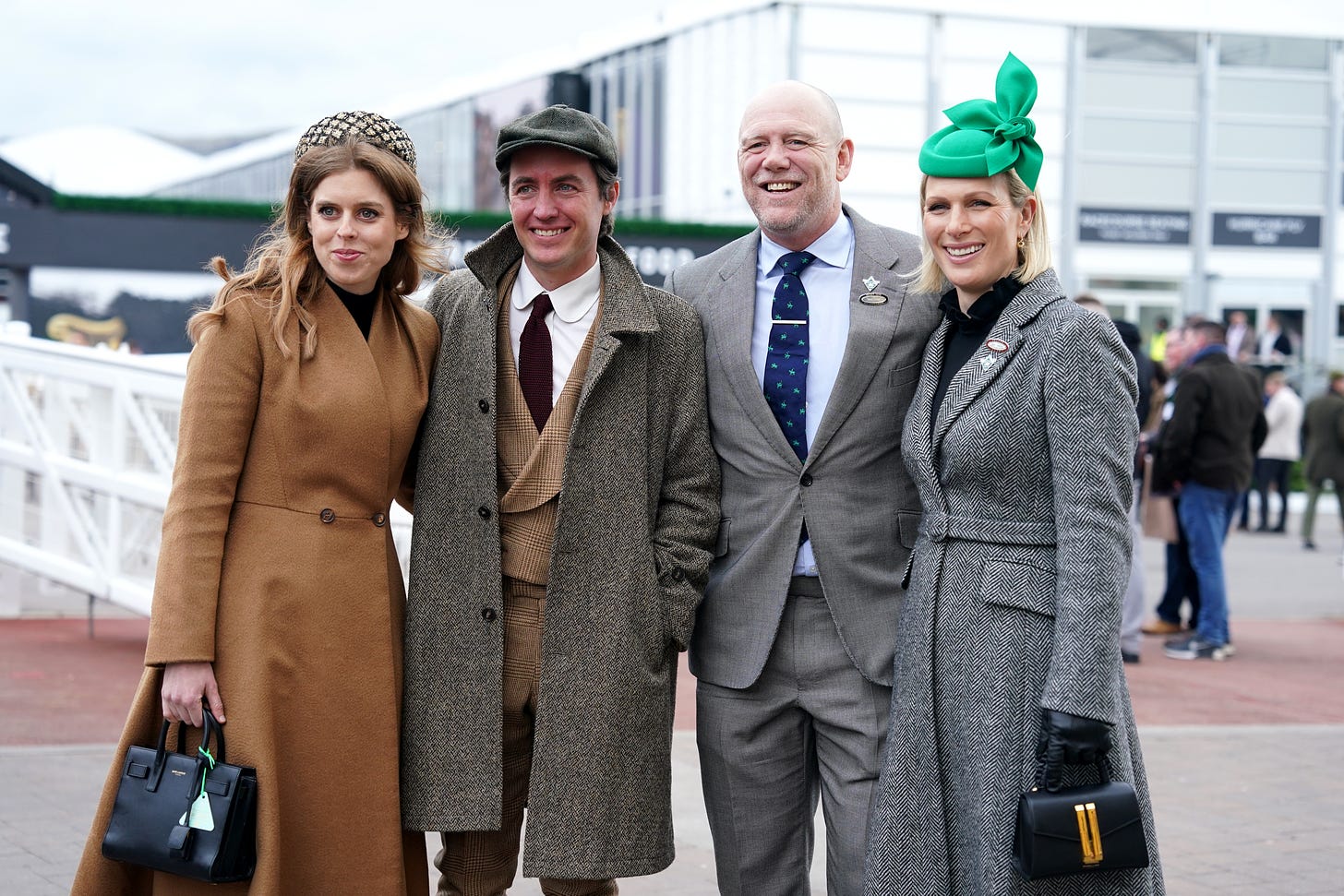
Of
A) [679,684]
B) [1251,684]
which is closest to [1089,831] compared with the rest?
[679,684]

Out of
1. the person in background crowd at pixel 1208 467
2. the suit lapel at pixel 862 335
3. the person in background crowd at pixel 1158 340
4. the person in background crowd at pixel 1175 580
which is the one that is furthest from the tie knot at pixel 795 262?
the person in background crowd at pixel 1158 340

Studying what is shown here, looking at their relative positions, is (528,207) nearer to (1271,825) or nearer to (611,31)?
(1271,825)

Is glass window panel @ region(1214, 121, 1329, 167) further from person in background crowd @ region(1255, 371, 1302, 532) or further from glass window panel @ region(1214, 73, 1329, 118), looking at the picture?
person in background crowd @ region(1255, 371, 1302, 532)

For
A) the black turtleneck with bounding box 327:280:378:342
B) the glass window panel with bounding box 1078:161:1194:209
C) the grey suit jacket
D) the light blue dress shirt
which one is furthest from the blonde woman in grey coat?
the glass window panel with bounding box 1078:161:1194:209

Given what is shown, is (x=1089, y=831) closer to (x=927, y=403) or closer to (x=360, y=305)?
(x=927, y=403)

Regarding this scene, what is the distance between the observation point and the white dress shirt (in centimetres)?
347

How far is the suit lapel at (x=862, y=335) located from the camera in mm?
3416

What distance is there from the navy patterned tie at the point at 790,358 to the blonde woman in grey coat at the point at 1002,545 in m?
0.27

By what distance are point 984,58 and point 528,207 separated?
17.3m

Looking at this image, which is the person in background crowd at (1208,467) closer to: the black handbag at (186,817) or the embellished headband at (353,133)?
the embellished headband at (353,133)

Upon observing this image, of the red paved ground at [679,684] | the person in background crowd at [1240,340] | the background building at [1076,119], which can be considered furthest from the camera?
the person in background crowd at [1240,340]

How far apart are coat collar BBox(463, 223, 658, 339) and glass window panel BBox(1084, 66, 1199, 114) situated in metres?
20.0

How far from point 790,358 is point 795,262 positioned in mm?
265

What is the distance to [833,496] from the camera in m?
3.42
